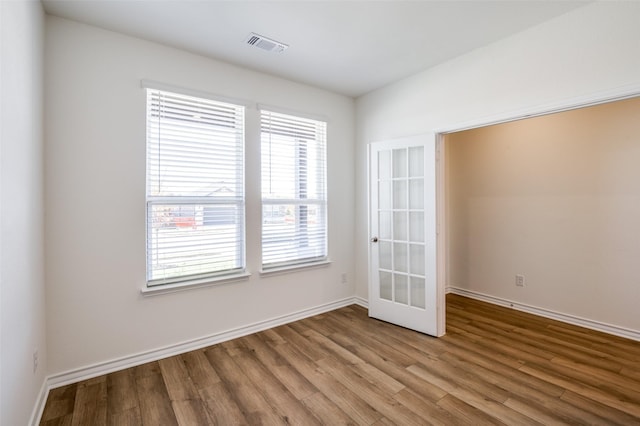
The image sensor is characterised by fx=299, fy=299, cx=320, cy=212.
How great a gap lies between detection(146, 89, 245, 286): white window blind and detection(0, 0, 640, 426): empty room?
0.02 metres

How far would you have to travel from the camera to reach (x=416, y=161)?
10.9ft

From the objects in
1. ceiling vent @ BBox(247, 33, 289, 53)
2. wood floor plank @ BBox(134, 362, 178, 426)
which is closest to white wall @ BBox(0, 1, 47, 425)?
wood floor plank @ BBox(134, 362, 178, 426)

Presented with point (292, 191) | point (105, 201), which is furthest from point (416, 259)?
point (105, 201)

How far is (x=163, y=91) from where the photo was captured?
108 inches

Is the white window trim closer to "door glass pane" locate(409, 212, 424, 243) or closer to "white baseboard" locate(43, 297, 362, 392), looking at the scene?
"door glass pane" locate(409, 212, 424, 243)

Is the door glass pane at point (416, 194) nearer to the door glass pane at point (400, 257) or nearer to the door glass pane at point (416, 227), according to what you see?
the door glass pane at point (416, 227)

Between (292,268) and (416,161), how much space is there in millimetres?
1884

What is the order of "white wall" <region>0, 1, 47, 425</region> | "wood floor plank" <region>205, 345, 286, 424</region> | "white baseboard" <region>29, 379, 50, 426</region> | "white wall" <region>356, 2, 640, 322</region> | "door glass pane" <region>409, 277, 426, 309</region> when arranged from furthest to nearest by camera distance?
"door glass pane" <region>409, 277, 426, 309</region> < "white wall" <region>356, 2, 640, 322</region> < "wood floor plank" <region>205, 345, 286, 424</region> < "white baseboard" <region>29, 379, 50, 426</region> < "white wall" <region>0, 1, 47, 425</region>

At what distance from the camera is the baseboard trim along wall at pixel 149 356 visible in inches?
88.4

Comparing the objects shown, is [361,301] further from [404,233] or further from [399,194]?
[399,194]

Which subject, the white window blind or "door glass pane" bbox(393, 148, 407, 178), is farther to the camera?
"door glass pane" bbox(393, 148, 407, 178)

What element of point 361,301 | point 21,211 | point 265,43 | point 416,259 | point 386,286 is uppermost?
point 265,43

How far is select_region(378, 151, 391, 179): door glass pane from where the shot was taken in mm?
3578

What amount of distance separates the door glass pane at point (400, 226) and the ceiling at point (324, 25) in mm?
1630
